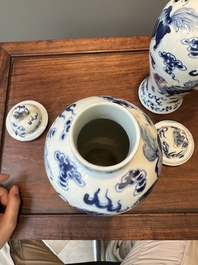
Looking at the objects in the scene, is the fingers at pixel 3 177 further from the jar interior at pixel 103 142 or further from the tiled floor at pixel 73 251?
the tiled floor at pixel 73 251

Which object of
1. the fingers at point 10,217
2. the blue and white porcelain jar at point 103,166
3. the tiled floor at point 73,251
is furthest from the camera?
the tiled floor at point 73,251

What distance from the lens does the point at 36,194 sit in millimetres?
489

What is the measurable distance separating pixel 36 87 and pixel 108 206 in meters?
0.30

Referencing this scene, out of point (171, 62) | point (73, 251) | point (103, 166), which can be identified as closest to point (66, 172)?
point (103, 166)

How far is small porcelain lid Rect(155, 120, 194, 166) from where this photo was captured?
0.49 metres

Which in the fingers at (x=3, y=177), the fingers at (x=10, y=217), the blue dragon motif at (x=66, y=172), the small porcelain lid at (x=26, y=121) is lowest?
the fingers at (x=10, y=217)

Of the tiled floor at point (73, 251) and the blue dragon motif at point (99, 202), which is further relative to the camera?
the tiled floor at point (73, 251)

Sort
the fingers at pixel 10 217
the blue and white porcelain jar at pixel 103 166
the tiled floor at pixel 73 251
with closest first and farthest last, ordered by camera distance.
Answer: the blue and white porcelain jar at pixel 103 166 < the fingers at pixel 10 217 < the tiled floor at pixel 73 251

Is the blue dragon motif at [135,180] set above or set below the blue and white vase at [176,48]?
below

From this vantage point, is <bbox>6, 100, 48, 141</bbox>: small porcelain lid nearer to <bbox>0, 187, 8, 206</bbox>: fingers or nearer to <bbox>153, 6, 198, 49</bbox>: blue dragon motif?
<bbox>0, 187, 8, 206</bbox>: fingers

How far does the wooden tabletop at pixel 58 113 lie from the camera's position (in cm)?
47

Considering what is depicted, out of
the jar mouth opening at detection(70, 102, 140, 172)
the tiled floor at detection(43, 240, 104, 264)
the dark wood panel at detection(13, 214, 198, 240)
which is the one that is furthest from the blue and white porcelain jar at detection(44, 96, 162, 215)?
the tiled floor at detection(43, 240, 104, 264)

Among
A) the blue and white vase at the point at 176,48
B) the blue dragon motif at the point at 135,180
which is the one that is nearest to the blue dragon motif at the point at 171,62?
the blue and white vase at the point at 176,48

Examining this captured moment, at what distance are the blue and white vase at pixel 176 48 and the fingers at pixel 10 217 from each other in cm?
28
